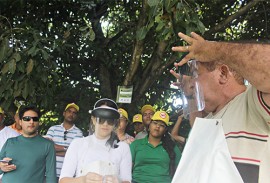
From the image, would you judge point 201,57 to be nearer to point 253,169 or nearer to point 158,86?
point 253,169

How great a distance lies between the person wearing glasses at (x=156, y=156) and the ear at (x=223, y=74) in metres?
3.15

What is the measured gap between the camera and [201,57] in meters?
1.74

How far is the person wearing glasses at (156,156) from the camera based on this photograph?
16.3 ft

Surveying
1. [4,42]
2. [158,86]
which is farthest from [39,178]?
[158,86]

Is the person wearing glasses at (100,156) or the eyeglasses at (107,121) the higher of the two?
the eyeglasses at (107,121)

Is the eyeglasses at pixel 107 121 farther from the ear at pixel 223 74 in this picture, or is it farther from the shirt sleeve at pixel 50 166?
the ear at pixel 223 74

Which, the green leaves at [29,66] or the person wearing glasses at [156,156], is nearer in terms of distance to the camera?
the person wearing glasses at [156,156]

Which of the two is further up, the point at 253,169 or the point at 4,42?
the point at 4,42

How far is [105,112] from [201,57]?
2.58m

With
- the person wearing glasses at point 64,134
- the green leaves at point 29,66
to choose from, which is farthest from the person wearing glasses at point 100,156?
the person wearing glasses at point 64,134

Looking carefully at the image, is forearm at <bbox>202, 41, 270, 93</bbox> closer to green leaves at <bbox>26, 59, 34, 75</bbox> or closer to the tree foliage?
the tree foliage

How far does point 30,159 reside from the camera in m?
4.80

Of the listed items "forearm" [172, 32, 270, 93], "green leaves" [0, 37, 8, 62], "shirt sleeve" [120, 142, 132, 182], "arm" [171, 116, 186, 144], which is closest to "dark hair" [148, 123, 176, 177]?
"arm" [171, 116, 186, 144]

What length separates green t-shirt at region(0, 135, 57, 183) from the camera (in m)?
4.75
